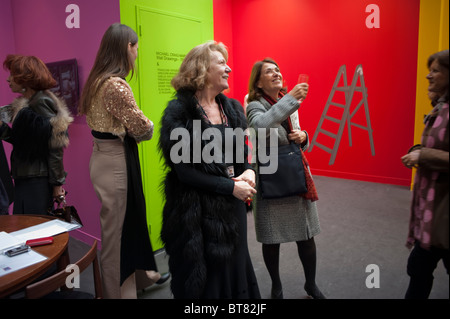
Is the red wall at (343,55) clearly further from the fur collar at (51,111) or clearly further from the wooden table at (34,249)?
the wooden table at (34,249)

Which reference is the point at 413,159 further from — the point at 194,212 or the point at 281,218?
the point at 281,218

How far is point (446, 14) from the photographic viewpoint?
0.65 m

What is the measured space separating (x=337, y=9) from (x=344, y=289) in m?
4.58

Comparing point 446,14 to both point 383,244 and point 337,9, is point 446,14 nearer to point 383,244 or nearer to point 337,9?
point 383,244

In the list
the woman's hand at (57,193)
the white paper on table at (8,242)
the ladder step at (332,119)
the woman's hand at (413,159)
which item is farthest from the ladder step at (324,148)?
the woman's hand at (413,159)

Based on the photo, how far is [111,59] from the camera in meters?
1.94

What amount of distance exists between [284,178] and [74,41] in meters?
2.43

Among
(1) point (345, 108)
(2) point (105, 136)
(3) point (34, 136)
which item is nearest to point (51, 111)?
(3) point (34, 136)

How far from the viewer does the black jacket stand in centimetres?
152

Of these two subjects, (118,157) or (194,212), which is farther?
(118,157)

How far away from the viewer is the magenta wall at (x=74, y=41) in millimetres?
2986

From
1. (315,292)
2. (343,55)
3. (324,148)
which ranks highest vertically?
(343,55)

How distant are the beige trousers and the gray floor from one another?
41 centimetres

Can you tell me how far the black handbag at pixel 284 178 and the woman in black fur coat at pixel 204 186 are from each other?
13.1 inches
